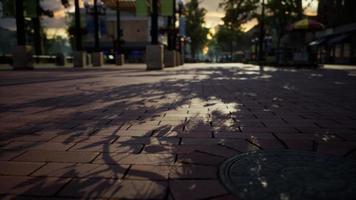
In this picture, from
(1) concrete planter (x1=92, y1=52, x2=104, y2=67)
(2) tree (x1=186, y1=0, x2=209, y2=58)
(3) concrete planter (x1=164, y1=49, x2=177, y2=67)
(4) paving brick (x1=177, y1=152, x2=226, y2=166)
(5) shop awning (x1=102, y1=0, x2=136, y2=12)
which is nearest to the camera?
(4) paving brick (x1=177, y1=152, x2=226, y2=166)

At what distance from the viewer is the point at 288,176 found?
2.27 m

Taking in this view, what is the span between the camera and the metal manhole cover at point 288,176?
6.45ft

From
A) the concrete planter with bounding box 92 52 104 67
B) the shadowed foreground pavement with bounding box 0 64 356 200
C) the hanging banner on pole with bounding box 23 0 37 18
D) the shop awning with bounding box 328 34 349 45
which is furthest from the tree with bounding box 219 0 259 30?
the shadowed foreground pavement with bounding box 0 64 356 200

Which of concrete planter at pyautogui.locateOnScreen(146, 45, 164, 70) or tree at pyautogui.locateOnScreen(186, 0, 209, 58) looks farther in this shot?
tree at pyautogui.locateOnScreen(186, 0, 209, 58)

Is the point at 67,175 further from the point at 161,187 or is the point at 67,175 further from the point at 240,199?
the point at 240,199

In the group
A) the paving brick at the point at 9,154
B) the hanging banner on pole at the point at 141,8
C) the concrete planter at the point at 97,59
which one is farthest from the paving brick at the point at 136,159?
the concrete planter at the point at 97,59

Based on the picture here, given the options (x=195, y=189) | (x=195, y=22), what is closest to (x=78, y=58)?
(x=195, y=189)

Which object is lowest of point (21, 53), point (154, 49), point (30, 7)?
point (21, 53)

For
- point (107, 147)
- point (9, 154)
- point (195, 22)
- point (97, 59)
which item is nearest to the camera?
point (9, 154)

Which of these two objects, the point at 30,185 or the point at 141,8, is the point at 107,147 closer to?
the point at 30,185

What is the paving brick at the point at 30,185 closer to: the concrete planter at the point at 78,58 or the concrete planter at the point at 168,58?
the concrete planter at the point at 168,58

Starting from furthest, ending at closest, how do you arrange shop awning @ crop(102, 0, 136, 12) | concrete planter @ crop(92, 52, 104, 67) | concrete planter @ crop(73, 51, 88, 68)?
shop awning @ crop(102, 0, 136, 12)
concrete planter @ crop(92, 52, 104, 67)
concrete planter @ crop(73, 51, 88, 68)

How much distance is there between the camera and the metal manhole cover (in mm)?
1965

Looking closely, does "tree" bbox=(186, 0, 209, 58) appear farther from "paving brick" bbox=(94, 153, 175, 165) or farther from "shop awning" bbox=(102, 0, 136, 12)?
"paving brick" bbox=(94, 153, 175, 165)
